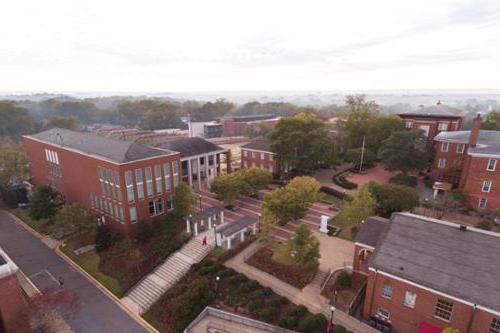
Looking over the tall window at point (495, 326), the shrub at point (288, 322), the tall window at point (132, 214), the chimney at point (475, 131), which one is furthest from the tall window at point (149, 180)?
the chimney at point (475, 131)

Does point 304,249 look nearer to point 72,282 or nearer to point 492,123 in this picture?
point 72,282

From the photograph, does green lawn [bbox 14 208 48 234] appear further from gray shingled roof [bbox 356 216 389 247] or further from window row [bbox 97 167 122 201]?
gray shingled roof [bbox 356 216 389 247]

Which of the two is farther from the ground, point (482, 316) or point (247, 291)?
point (482, 316)

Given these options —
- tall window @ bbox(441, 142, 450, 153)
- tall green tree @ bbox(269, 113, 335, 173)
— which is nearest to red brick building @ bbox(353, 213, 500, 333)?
tall green tree @ bbox(269, 113, 335, 173)

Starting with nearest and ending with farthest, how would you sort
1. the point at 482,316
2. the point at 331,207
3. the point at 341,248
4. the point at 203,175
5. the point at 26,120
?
the point at 482,316
the point at 341,248
the point at 331,207
the point at 203,175
the point at 26,120

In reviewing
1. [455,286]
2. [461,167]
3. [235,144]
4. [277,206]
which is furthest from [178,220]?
[235,144]

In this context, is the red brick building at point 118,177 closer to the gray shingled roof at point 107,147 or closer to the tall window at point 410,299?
the gray shingled roof at point 107,147

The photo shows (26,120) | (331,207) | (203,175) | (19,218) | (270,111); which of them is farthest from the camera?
(270,111)

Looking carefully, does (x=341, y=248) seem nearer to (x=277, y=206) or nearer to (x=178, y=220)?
(x=277, y=206)
